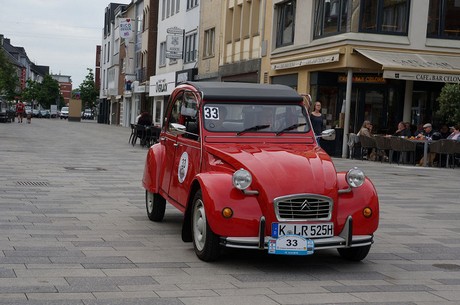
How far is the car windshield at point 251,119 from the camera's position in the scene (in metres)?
8.58

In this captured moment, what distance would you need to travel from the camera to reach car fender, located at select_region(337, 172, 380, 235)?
7332 millimetres

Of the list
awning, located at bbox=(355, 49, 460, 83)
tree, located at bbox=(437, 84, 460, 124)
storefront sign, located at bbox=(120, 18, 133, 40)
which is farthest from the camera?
storefront sign, located at bbox=(120, 18, 133, 40)

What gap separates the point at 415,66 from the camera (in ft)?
83.0

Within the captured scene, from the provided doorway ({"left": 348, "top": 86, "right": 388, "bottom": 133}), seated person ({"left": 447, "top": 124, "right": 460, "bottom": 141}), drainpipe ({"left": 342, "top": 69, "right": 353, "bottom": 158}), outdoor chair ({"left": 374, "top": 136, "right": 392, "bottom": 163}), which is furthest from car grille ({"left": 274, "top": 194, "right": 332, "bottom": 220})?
doorway ({"left": 348, "top": 86, "right": 388, "bottom": 133})

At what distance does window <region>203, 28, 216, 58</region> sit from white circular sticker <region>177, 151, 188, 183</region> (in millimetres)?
35392

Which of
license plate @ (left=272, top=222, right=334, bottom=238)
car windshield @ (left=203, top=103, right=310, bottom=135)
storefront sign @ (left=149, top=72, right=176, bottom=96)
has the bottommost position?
license plate @ (left=272, top=222, right=334, bottom=238)

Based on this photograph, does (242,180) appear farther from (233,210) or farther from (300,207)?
(300,207)

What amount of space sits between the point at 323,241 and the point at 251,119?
209cm

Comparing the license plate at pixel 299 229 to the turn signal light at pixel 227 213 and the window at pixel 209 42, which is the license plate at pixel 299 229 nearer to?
the turn signal light at pixel 227 213

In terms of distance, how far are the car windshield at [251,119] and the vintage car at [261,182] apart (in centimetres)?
1

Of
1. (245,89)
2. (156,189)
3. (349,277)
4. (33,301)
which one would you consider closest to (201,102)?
(245,89)

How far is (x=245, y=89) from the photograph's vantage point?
351 inches

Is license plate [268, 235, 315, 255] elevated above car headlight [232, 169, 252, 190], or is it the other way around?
car headlight [232, 169, 252, 190]

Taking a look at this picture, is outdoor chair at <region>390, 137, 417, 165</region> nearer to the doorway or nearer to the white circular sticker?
the doorway
